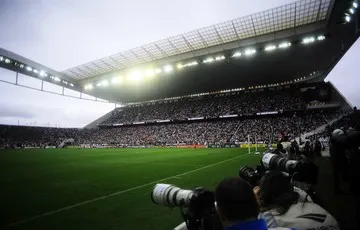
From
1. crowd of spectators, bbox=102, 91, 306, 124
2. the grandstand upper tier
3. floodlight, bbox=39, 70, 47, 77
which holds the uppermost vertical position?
the grandstand upper tier

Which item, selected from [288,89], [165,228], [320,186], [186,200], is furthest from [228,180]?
[288,89]

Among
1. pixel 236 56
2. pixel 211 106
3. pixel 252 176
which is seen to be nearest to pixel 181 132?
pixel 211 106

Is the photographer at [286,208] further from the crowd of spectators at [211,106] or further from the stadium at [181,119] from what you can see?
the crowd of spectators at [211,106]

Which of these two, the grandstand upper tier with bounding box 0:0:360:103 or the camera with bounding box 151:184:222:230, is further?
the grandstand upper tier with bounding box 0:0:360:103

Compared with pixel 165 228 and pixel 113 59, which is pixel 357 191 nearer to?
pixel 165 228

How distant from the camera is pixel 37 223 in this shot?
5.70m

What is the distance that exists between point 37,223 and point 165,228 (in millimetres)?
3000

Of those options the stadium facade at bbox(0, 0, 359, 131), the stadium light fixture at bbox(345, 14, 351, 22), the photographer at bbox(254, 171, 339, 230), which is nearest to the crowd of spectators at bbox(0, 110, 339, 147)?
the stadium facade at bbox(0, 0, 359, 131)

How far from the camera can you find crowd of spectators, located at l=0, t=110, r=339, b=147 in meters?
42.9

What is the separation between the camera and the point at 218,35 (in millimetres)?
30469

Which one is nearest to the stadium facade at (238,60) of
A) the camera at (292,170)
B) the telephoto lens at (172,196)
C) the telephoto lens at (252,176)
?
the camera at (292,170)

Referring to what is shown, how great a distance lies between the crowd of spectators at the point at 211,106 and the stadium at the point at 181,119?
297mm

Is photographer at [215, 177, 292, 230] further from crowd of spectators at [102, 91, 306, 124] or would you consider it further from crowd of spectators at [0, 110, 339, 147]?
crowd of spectators at [102, 91, 306, 124]

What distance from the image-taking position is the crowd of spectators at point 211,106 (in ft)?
164
